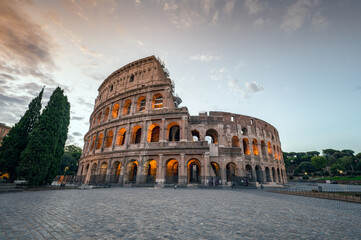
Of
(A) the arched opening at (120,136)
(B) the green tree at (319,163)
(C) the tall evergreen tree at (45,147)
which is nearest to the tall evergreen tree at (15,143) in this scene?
(C) the tall evergreen tree at (45,147)

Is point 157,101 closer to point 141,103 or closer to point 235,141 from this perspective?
point 141,103

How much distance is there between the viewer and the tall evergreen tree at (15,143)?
15.0m

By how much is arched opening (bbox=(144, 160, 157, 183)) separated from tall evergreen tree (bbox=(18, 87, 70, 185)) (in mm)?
10921

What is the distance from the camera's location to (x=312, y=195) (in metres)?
13.2

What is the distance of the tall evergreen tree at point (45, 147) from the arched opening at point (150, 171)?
10.9 m

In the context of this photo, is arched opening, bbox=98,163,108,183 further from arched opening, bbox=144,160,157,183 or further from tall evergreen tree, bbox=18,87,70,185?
arched opening, bbox=144,160,157,183

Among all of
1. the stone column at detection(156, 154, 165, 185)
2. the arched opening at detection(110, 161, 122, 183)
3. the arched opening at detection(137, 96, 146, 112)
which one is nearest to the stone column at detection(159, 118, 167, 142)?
the stone column at detection(156, 154, 165, 185)

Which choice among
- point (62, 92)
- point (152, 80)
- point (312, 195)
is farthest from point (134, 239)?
point (152, 80)

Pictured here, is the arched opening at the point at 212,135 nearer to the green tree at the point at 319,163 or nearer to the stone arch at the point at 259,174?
the stone arch at the point at 259,174

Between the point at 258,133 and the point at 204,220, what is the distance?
101 feet

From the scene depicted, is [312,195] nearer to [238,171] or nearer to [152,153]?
[238,171]

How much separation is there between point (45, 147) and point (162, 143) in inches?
525

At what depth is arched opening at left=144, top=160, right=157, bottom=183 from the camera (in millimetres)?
21359

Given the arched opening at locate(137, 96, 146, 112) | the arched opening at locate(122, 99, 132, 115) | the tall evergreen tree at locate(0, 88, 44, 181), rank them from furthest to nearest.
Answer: the arched opening at locate(122, 99, 132, 115), the arched opening at locate(137, 96, 146, 112), the tall evergreen tree at locate(0, 88, 44, 181)
